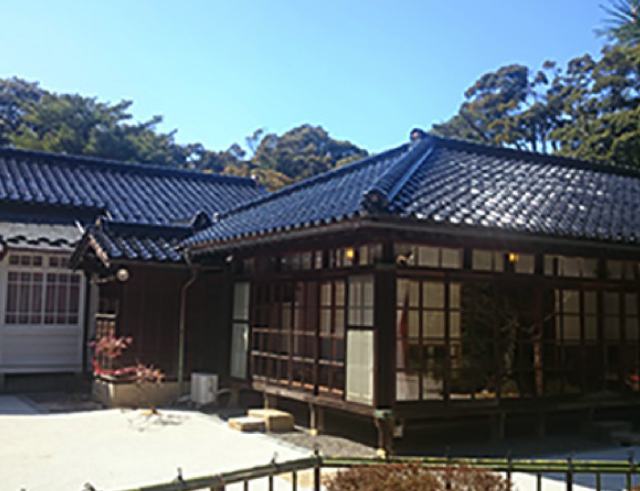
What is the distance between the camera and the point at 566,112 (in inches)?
1473

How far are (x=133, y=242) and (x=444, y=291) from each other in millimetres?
7022

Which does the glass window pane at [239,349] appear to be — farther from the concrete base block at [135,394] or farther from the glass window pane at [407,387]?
the glass window pane at [407,387]

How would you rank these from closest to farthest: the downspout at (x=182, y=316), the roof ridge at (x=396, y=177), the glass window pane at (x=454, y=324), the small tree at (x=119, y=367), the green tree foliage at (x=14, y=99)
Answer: the roof ridge at (x=396, y=177), the glass window pane at (x=454, y=324), the small tree at (x=119, y=367), the downspout at (x=182, y=316), the green tree foliage at (x=14, y=99)

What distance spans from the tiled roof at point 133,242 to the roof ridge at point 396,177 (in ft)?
17.8

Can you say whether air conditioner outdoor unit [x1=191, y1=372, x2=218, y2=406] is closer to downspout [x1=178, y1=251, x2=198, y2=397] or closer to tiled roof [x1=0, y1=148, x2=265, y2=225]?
downspout [x1=178, y1=251, x2=198, y2=397]

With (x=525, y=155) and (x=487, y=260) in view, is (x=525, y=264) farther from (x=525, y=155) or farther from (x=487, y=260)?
(x=525, y=155)

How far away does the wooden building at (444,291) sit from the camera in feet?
30.8

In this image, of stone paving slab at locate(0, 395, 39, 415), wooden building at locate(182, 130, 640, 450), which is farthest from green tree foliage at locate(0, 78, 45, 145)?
wooden building at locate(182, 130, 640, 450)

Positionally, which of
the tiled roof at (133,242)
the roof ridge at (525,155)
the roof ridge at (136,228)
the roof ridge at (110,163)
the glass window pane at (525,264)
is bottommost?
the glass window pane at (525,264)

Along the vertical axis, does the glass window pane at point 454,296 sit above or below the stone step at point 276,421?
above

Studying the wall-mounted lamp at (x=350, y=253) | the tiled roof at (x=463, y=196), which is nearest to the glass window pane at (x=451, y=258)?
the tiled roof at (x=463, y=196)

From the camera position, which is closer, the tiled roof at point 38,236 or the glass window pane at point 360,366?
the glass window pane at point 360,366

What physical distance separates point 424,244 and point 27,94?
149ft

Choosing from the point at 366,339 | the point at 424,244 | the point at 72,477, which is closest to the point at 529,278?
the point at 424,244
